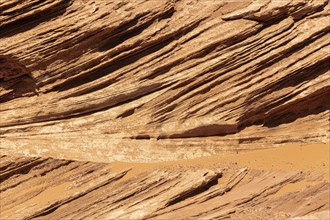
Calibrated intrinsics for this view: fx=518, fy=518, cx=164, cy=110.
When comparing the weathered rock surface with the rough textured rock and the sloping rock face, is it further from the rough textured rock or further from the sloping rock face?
the sloping rock face

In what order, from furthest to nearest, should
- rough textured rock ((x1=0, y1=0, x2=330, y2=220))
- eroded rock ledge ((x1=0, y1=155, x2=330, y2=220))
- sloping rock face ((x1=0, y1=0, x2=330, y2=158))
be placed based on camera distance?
sloping rock face ((x1=0, y1=0, x2=330, y2=158)) → rough textured rock ((x1=0, y1=0, x2=330, y2=220)) → eroded rock ledge ((x1=0, y1=155, x2=330, y2=220))

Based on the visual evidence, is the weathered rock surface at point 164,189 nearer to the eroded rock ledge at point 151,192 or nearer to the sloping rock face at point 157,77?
the eroded rock ledge at point 151,192

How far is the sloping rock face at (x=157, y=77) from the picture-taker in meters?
16.9

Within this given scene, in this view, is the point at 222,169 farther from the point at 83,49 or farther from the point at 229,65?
the point at 83,49

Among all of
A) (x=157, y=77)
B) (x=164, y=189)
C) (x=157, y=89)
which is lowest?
(x=164, y=189)

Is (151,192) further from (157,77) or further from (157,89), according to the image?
(157,77)

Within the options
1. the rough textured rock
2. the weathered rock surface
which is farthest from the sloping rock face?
the weathered rock surface

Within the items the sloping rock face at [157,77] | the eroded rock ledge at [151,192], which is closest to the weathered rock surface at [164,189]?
the eroded rock ledge at [151,192]

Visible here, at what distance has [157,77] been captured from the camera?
17328 mm

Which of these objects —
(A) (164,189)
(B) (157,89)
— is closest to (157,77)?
(B) (157,89)

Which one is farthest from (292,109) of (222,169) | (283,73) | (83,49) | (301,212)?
(83,49)

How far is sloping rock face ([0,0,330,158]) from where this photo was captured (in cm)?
1686

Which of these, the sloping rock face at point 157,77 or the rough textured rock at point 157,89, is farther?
the sloping rock face at point 157,77

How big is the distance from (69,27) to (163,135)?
4671 millimetres
